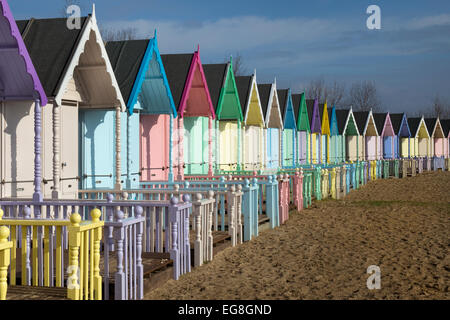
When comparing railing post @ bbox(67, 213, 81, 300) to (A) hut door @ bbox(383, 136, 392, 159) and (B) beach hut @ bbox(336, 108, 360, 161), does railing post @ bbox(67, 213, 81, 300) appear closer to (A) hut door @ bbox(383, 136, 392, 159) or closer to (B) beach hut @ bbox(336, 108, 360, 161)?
(B) beach hut @ bbox(336, 108, 360, 161)

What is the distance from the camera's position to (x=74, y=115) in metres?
13.6

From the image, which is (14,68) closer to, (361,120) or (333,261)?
(333,261)

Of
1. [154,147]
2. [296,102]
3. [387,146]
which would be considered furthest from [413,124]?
[154,147]

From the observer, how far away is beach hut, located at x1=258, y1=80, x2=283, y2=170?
1034 inches

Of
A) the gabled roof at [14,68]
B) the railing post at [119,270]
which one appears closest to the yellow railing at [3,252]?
the railing post at [119,270]

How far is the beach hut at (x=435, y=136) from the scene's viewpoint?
5384 centimetres

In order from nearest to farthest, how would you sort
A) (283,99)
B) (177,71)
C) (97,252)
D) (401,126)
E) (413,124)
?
(97,252) < (177,71) < (283,99) < (401,126) < (413,124)

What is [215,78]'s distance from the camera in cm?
2125

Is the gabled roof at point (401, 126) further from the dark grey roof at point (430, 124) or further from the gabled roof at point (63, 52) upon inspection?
the gabled roof at point (63, 52)

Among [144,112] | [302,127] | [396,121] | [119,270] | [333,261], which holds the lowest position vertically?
[333,261]

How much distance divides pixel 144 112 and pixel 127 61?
7.52 feet

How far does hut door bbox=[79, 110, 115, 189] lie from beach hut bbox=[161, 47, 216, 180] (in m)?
2.79

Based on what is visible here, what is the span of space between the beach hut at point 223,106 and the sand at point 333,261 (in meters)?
4.84
